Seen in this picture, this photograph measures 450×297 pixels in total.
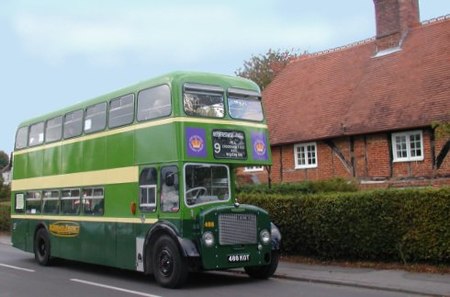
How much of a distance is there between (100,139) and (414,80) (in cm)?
1475

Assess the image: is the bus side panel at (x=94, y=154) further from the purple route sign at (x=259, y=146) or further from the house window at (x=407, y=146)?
the house window at (x=407, y=146)

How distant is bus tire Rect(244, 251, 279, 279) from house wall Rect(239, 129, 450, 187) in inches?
422

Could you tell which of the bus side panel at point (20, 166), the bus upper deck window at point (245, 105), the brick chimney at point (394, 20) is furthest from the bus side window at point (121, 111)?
the brick chimney at point (394, 20)

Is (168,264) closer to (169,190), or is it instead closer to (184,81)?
(169,190)

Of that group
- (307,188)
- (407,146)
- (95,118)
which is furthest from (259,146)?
(407,146)

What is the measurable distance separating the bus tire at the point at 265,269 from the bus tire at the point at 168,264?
1999 mm

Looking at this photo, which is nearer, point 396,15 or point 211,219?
point 211,219

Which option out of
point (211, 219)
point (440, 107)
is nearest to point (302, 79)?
point (440, 107)

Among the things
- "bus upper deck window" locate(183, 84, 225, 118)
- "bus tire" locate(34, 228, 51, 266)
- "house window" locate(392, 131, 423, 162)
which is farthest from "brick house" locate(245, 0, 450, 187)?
"bus tire" locate(34, 228, 51, 266)

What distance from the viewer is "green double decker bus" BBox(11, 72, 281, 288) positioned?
11.6 meters

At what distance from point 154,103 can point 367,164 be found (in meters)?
13.3

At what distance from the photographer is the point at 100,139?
14117 millimetres

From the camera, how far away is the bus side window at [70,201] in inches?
598

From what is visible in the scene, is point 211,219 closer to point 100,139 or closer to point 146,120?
point 146,120
